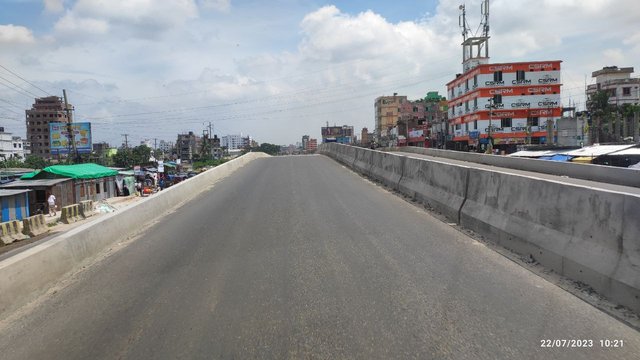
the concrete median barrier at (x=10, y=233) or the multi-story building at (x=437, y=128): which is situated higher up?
the multi-story building at (x=437, y=128)

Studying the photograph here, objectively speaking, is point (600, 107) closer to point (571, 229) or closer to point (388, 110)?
point (388, 110)

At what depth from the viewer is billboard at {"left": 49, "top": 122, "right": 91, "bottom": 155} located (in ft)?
225

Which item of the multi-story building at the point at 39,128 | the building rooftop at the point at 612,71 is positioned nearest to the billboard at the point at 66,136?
the multi-story building at the point at 39,128

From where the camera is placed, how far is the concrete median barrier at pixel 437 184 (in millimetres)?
10641

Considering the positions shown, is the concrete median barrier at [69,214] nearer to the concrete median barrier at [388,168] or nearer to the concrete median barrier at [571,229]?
the concrete median barrier at [388,168]

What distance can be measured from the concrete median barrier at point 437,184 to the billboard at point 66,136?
64.5 m

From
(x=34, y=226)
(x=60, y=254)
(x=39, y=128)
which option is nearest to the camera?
(x=60, y=254)

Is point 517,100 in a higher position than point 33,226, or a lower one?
higher

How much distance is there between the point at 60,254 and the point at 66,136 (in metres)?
70.0

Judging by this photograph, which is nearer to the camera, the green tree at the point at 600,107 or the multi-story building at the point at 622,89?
the green tree at the point at 600,107

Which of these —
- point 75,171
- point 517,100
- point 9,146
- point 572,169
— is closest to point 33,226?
point 75,171

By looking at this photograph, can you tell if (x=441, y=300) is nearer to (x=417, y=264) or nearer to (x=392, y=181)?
(x=417, y=264)

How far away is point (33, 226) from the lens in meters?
26.8

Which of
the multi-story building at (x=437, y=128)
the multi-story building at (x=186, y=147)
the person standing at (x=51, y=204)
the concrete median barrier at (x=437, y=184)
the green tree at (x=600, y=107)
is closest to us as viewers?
the concrete median barrier at (x=437, y=184)
